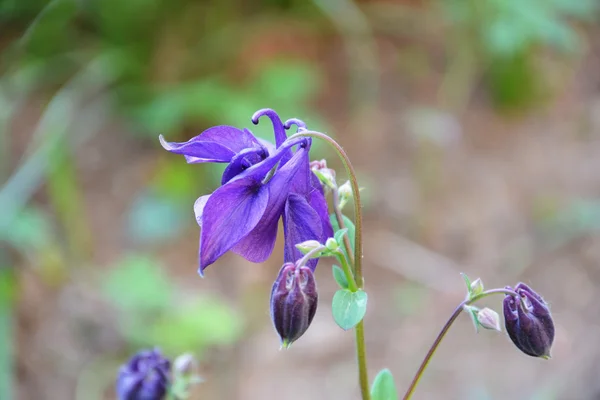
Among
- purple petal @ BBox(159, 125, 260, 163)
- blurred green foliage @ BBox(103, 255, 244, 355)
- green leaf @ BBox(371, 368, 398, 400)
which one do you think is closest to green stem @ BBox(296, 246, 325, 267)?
purple petal @ BBox(159, 125, 260, 163)

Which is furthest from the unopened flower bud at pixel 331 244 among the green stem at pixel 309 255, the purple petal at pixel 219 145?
the purple petal at pixel 219 145

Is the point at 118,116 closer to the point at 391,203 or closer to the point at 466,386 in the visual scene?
the point at 391,203

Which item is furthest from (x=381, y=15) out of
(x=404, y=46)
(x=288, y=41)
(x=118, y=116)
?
(x=118, y=116)

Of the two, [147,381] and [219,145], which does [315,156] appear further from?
[219,145]

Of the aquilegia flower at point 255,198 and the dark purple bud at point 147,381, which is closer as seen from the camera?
the aquilegia flower at point 255,198

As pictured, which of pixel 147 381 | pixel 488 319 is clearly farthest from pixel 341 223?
pixel 147 381

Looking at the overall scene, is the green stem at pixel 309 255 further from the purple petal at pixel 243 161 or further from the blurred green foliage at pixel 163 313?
the blurred green foliage at pixel 163 313

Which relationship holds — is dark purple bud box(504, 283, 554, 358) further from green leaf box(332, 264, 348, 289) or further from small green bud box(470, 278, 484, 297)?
green leaf box(332, 264, 348, 289)
